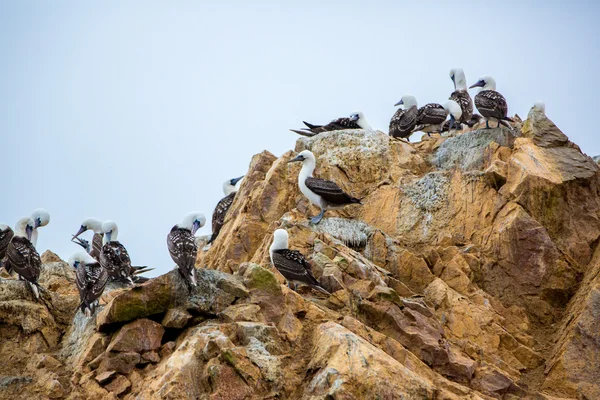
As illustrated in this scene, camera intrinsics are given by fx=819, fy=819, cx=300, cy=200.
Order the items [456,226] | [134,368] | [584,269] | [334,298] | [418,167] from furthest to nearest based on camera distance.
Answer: [418,167] < [456,226] < [584,269] < [334,298] < [134,368]

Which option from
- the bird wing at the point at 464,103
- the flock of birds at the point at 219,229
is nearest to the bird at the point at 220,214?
the flock of birds at the point at 219,229

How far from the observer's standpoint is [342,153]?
21938 mm

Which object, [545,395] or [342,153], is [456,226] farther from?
[545,395]

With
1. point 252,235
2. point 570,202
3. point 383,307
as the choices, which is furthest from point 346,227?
point 570,202

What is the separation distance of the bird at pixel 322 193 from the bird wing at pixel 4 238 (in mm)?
7319

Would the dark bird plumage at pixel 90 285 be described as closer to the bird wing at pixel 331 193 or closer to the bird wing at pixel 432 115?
the bird wing at pixel 331 193

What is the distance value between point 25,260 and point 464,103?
45.4ft

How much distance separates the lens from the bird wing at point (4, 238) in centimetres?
2012

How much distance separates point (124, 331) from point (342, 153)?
30.9 feet

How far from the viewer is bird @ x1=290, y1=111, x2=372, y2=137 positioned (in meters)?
23.7

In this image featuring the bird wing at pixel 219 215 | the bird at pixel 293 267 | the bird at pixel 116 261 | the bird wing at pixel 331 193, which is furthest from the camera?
the bird wing at pixel 219 215

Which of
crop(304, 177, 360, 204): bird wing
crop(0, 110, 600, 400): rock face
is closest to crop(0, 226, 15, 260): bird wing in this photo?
crop(0, 110, 600, 400): rock face

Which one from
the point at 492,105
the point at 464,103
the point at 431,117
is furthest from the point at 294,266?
the point at 464,103

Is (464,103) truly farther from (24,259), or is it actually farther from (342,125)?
(24,259)
